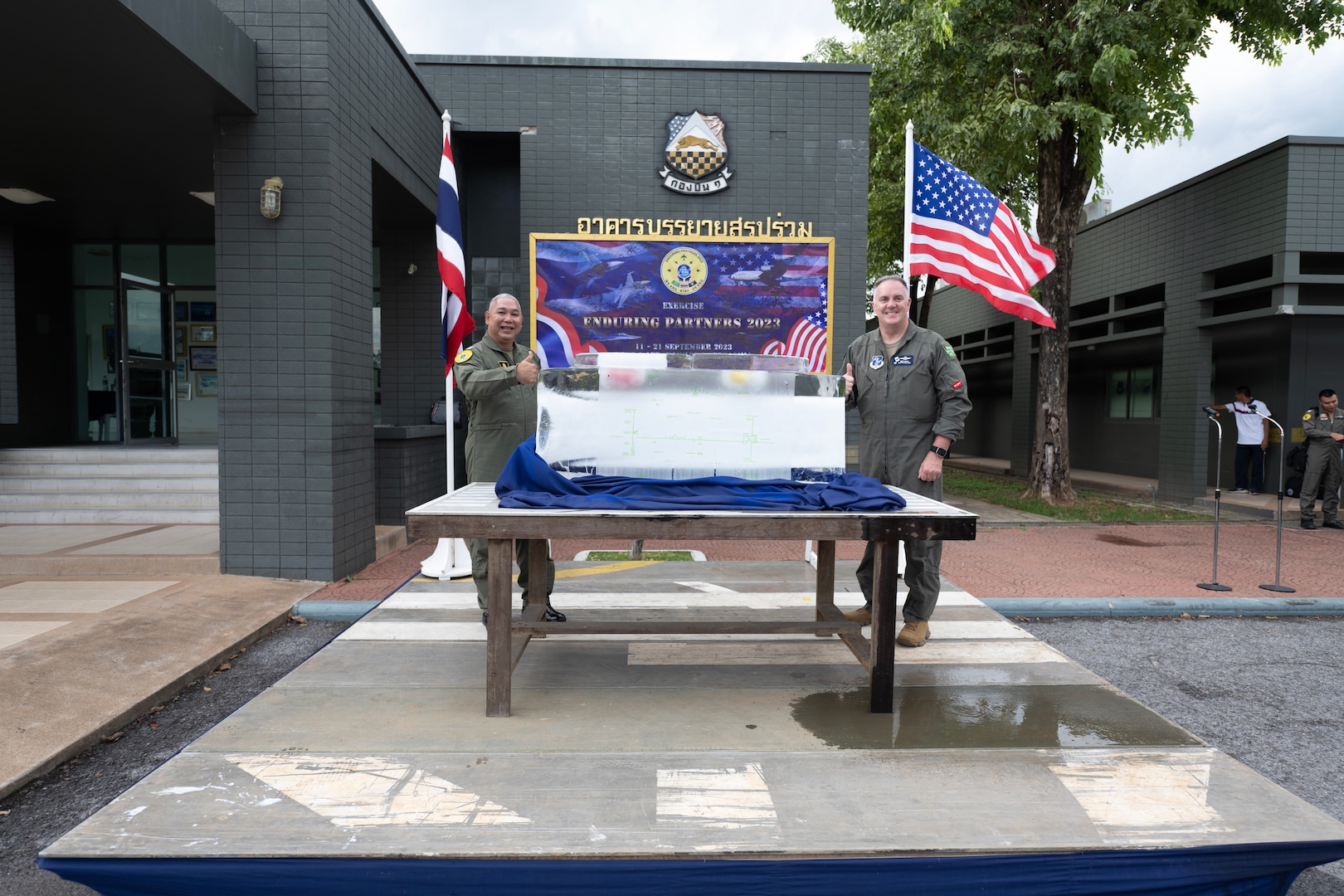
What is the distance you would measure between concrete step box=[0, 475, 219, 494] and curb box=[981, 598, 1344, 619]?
309 inches

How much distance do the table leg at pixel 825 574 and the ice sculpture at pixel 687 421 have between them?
721 millimetres

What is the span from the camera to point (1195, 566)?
7.48m

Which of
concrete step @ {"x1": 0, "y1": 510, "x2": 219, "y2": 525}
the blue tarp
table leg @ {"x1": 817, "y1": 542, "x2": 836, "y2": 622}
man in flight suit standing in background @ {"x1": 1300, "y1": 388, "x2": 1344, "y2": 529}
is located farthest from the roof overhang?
man in flight suit standing in background @ {"x1": 1300, "y1": 388, "x2": 1344, "y2": 529}

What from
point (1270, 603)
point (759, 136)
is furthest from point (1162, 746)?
point (759, 136)

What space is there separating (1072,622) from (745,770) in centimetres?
419

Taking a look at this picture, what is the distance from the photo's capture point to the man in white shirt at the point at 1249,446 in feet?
40.8

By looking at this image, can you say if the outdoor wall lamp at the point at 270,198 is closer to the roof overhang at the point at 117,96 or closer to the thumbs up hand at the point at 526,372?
the roof overhang at the point at 117,96

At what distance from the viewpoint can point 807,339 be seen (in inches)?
284

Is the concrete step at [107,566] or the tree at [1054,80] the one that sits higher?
the tree at [1054,80]

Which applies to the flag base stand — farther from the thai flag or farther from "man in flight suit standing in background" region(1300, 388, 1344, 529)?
"man in flight suit standing in background" region(1300, 388, 1344, 529)

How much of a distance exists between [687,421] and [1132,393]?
1709cm

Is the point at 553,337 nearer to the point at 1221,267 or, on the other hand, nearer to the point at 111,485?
the point at 111,485

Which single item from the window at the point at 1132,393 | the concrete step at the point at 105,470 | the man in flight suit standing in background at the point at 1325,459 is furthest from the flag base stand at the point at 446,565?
the window at the point at 1132,393

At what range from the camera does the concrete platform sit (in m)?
2.13
